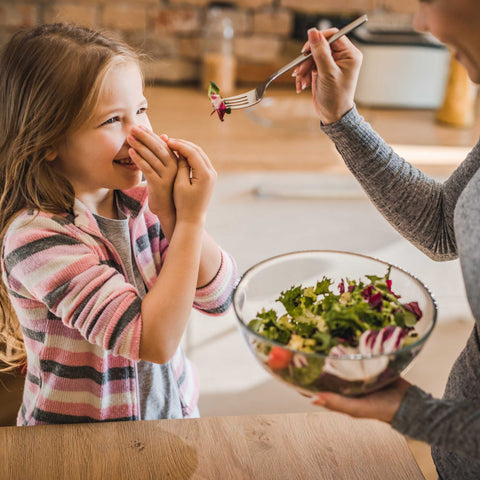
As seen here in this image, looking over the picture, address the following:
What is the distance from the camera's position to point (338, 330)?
67 centimetres

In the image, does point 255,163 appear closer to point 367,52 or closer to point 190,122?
point 190,122

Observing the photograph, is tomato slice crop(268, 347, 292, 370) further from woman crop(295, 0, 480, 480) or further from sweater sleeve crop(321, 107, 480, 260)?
sweater sleeve crop(321, 107, 480, 260)

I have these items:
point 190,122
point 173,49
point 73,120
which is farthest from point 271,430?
point 173,49

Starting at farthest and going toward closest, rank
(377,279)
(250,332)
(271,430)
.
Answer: (271,430) → (377,279) → (250,332)

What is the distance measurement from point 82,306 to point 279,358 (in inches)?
12.7

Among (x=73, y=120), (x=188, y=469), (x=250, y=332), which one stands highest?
(x=73, y=120)

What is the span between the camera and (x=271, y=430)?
0.87 meters

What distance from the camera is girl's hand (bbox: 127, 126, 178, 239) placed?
865 millimetres

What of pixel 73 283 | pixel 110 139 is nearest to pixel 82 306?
pixel 73 283

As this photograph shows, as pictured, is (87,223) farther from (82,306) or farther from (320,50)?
Result: (320,50)

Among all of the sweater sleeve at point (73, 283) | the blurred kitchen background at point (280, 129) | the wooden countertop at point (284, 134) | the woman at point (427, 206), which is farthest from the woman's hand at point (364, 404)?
the wooden countertop at point (284, 134)

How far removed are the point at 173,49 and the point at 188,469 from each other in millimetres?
1862

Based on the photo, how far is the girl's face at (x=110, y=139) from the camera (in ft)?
2.93

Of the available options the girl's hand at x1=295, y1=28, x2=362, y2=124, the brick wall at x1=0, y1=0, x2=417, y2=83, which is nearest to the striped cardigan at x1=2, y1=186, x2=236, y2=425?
the girl's hand at x1=295, y1=28, x2=362, y2=124
